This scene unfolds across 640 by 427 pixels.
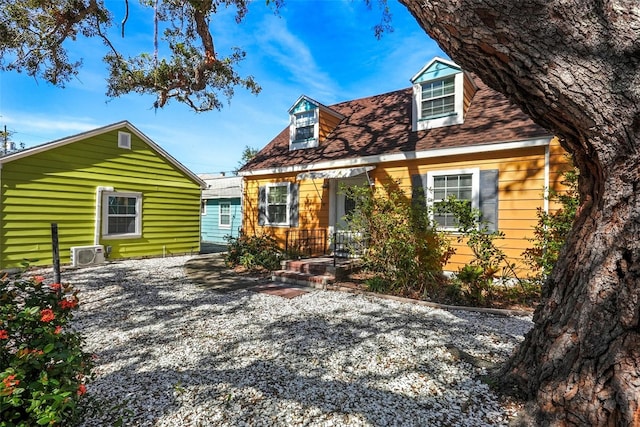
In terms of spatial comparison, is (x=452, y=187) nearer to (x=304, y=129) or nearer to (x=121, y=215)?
(x=304, y=129)

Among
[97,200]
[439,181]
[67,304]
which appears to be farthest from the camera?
[97,200]

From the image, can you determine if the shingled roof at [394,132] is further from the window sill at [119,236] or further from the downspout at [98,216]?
the downspout at [98,216]

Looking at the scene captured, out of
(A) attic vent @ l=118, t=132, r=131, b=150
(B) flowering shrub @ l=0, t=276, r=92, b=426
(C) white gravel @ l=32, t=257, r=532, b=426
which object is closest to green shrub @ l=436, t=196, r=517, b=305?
(C) white gravel @ l=32, t=257, r=532, b=426

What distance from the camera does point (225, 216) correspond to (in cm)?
1759

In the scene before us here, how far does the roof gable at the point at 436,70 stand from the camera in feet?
26.1

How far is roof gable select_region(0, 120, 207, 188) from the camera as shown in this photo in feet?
25.7

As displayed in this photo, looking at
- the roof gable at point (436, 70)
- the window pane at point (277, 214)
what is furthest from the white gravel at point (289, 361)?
the roof gable at point (436, 70)

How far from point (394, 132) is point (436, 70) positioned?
76.0 inches

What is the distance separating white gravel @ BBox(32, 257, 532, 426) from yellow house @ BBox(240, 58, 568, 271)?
325 centimetres

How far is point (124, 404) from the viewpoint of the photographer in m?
2.41

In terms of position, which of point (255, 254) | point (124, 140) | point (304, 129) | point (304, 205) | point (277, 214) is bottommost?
point (255, 254)

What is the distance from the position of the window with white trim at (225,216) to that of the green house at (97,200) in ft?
17.3

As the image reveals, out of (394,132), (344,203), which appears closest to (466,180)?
(394,132)

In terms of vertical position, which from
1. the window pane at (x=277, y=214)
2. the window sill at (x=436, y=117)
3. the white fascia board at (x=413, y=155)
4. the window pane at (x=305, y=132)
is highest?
the window pane at (x=305, y=132)
